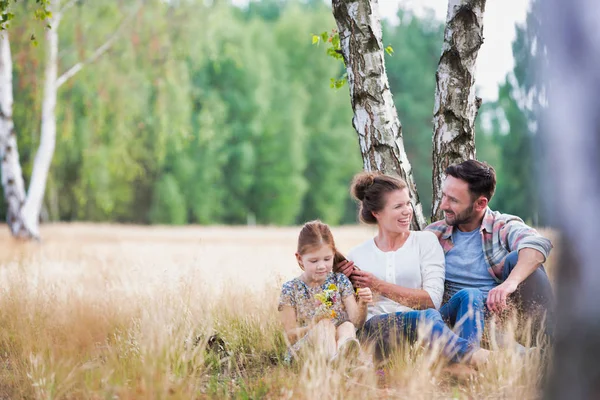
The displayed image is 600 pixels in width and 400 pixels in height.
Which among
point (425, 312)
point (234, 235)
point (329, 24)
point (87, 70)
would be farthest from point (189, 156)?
point (425, 312)

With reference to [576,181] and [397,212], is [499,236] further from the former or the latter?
[576,181]

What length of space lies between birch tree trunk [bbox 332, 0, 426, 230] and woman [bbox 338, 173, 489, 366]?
29.0 inches

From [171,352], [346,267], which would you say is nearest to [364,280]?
[346,267]

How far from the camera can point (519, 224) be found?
439 centimetres

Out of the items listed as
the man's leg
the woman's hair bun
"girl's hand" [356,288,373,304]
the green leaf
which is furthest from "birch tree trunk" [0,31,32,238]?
the man's leg

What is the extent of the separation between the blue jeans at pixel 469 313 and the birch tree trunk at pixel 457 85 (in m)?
1.28

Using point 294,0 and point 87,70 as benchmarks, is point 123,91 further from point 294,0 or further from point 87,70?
point 294,0

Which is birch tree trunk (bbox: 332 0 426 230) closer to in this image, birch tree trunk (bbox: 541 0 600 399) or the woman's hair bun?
the woman's hair bun

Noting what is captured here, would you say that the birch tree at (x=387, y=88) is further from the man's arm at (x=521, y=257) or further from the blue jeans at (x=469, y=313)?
the blue jeans at (x=469, y=313)

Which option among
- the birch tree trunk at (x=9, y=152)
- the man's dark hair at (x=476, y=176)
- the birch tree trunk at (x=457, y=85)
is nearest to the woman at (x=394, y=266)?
the man's dark hair at (x=476, y=176)

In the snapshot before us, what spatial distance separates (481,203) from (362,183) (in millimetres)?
757

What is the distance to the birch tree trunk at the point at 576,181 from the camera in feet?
6.39

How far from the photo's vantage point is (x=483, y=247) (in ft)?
14.6

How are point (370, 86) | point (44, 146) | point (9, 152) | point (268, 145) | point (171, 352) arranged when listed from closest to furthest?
point (171, 352) < point (370, 86) < point (9, 152) < point (44, 146) < point (268, 145)
